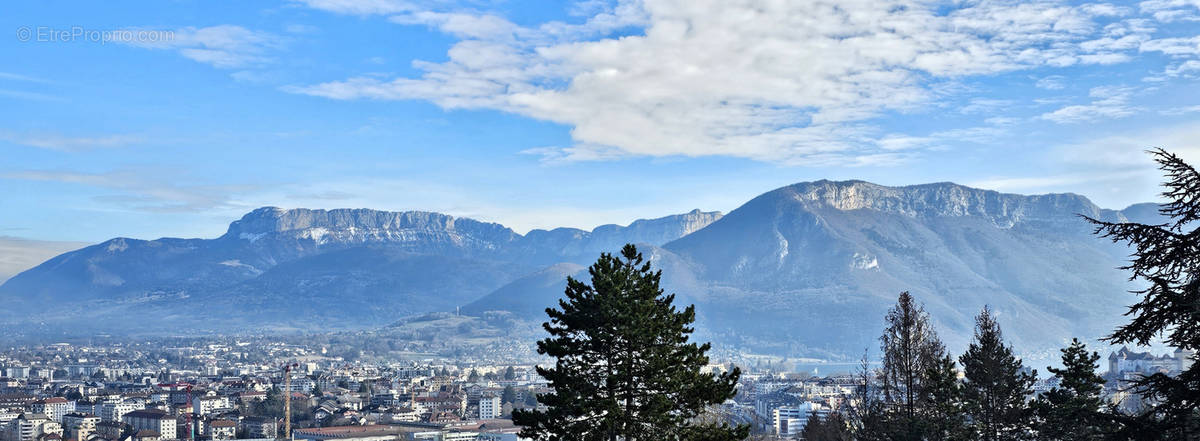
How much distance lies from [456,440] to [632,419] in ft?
269

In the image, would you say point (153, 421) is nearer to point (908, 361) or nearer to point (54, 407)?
point (54, 407)

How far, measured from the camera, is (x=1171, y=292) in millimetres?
10312

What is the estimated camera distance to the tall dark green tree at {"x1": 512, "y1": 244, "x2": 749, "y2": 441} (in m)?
17.2

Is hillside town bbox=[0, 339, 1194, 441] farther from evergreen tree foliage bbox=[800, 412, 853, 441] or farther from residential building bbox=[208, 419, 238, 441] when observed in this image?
evergreen tree foliage bbox=[800, 412, 853, 441]

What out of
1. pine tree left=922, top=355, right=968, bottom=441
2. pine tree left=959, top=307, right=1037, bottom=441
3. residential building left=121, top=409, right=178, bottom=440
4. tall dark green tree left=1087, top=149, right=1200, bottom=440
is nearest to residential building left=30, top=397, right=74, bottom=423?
residential building left=121, top=409, right=178, bottom=440

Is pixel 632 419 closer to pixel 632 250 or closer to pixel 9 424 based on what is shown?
pixel 632 250

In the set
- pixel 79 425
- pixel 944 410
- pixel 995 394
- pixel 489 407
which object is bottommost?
pixel 489 407

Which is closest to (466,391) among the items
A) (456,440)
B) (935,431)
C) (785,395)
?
(785,395)

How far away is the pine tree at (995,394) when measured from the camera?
919 inches

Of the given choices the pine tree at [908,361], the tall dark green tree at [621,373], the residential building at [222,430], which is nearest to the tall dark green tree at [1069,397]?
the pine tree at [908,361]

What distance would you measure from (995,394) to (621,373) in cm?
1003

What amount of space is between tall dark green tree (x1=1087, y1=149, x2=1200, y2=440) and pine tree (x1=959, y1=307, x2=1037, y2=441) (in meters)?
12.9

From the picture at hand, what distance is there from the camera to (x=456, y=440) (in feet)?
318

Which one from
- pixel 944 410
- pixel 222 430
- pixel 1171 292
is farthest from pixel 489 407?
pixel 1171 292
